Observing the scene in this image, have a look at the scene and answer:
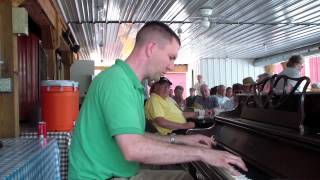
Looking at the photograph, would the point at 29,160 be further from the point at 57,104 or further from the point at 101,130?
the point at 57,104

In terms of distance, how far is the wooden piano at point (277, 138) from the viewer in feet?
7.09

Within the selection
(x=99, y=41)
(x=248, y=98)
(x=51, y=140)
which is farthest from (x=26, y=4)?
(x=99, y=41)

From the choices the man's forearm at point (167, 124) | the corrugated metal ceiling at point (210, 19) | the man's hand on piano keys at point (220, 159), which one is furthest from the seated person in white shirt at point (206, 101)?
the man's hand on piano keys at point (220, 159)

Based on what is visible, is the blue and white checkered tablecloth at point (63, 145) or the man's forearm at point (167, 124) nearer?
the blue and white checkered tablecloth at point (63, 145)

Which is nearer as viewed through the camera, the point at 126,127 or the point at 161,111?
the point at 126,127

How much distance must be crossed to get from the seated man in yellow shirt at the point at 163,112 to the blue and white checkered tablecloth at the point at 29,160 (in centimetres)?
179

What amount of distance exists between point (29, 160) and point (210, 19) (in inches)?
236

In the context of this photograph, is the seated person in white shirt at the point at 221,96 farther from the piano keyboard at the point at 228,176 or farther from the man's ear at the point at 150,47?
the man's ear at the point at 150,47

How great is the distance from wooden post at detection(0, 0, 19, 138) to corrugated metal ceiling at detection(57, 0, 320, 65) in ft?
9.44

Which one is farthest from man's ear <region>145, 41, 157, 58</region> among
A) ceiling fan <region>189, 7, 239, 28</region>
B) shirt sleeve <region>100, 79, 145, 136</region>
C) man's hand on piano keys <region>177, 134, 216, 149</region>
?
ceiling fan <region>189, 7, 239, 28</region>

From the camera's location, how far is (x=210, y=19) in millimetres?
8102

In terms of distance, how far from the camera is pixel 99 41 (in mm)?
11391

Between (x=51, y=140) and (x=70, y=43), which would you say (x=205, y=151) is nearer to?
(x=51, y=140)

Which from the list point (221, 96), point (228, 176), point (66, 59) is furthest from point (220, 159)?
point (66, 59)
